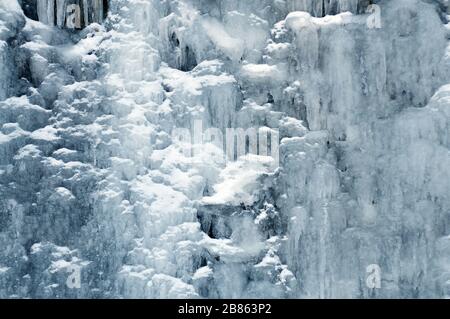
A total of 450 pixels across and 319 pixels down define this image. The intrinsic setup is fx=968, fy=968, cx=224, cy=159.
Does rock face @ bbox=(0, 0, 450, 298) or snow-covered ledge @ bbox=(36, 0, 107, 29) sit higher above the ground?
snow-covered ledge @ bbox=(36, 0, 107, 29)

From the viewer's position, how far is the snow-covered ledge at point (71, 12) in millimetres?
12852

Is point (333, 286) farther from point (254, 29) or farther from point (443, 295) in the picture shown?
point (254, 29)

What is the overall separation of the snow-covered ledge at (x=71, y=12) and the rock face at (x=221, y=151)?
0.11ft

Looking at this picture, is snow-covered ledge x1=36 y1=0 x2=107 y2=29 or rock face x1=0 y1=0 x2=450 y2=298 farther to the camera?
snow-covered ledge x1=36 y1=0 x2=107 y2=29

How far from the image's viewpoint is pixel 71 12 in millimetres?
12938

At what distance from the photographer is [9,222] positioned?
12031 mm

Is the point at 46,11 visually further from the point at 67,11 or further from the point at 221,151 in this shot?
the point at 221,151

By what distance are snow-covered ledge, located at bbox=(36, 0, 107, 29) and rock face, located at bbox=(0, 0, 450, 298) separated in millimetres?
33

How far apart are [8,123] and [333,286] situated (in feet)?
15.0

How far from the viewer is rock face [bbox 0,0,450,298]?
12.1m

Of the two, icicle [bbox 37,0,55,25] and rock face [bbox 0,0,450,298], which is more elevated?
icicle [bbox 37,0,55,25]

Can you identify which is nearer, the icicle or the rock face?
the rock face

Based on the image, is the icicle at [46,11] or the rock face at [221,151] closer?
the rock face at [221,151]

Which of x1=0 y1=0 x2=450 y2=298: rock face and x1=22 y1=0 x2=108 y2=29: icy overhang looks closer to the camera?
x1=0 y1=0 x2=450 y2=298: rock face
